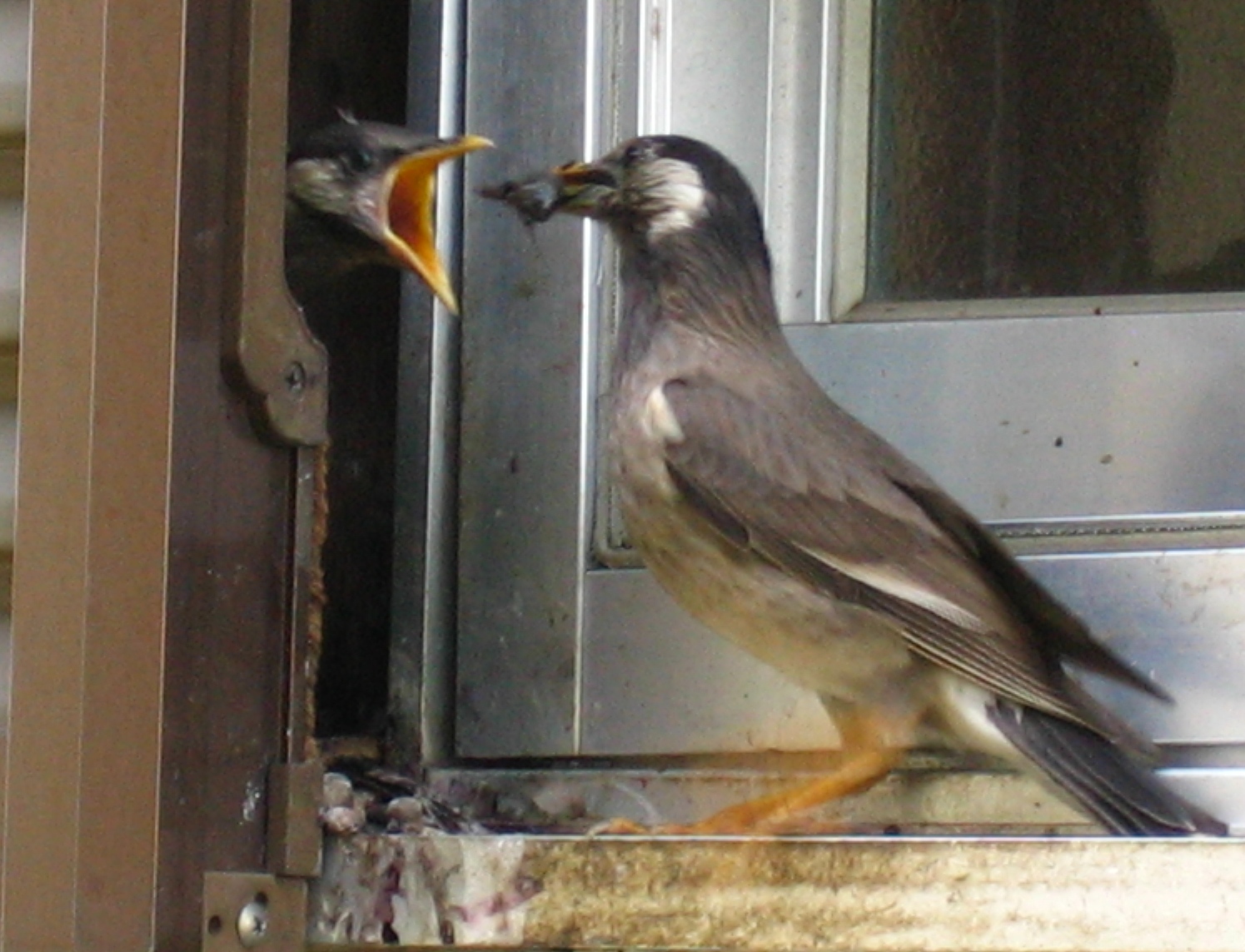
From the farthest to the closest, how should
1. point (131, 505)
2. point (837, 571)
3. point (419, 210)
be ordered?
point (419, 210) < point (837, 571) < point (131, 505)

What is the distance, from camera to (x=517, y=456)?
2.52 m

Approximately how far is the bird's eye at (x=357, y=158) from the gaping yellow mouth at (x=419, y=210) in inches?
0.9

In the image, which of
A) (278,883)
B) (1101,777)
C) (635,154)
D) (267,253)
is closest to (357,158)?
(635,154)

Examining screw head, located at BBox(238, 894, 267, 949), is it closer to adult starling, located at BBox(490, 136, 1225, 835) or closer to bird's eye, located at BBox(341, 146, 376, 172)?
adult starling, located at BBox(490, 136, 1225, 835)

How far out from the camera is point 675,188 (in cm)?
253

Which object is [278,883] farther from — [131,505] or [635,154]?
[635,154]

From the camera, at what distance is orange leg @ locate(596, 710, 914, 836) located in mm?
2316

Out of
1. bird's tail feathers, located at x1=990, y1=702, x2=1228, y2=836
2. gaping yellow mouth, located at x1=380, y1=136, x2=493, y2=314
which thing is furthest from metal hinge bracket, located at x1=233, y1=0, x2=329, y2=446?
bird's tail feathers, located at x1=990, y1=702, x2=1228, y2=836

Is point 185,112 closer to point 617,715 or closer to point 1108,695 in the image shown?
point 617,715

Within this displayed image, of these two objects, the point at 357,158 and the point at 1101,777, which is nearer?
the point at 1101,777

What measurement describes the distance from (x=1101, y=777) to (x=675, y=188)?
0.77m

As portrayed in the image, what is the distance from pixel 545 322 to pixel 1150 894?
3.36 feet

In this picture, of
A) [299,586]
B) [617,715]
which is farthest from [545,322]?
[299,586]

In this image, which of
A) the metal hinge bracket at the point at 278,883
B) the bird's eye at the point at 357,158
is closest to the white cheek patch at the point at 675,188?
the bird's eye at the point at 357,158
